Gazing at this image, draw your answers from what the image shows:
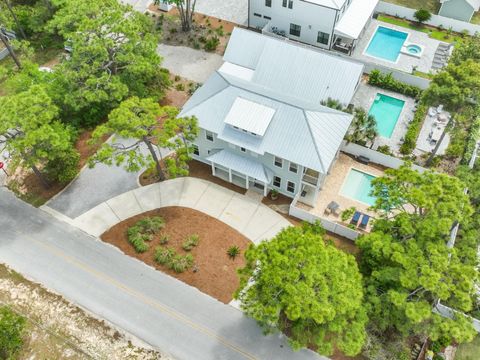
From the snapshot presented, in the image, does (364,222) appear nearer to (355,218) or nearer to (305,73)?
(355,218)

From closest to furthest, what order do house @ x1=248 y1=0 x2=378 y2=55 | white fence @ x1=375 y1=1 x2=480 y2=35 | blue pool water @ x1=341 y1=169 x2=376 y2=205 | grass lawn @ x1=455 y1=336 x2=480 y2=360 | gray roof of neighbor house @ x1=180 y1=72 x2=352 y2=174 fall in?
grass lawn @ x1=455 y1=336 x2=480 y2=360 → gray roof of neighbor house @ x1=180 y1=72 x2=352 y2=174 → blue pool water @ x1=341 y1=169 x2=376 y2=205 → house @ x1=248 y1=0 x2=378 y2=55 → white fence @ x1=375 y1=1 x2=480 y2=35

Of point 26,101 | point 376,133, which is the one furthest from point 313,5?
point 26,101

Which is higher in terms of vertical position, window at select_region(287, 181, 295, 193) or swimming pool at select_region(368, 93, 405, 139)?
swimming pool at select_region(368, 93, 405, 139)

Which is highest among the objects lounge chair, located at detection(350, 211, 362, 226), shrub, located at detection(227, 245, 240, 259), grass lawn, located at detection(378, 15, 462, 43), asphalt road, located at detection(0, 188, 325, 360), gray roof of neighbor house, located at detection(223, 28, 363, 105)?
grass lawn, located at detection(378, 15, 462, 43)

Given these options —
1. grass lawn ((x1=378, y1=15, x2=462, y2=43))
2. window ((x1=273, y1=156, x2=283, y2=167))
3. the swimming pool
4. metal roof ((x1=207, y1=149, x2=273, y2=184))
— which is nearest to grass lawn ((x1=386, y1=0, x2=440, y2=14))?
grass lawn ((x1=378, y1=15, x2=462, y2=43))

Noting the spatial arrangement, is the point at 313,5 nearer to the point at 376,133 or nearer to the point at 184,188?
the point at 376,133

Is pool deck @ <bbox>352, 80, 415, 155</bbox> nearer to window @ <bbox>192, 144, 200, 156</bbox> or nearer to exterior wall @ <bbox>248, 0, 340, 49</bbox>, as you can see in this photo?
exterior wall @ <bbox>248, 0, 340, 49</bbox>

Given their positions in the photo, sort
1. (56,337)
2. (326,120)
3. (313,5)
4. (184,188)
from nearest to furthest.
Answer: (56,337) → (326,120) → (184,188) → (313,5)
